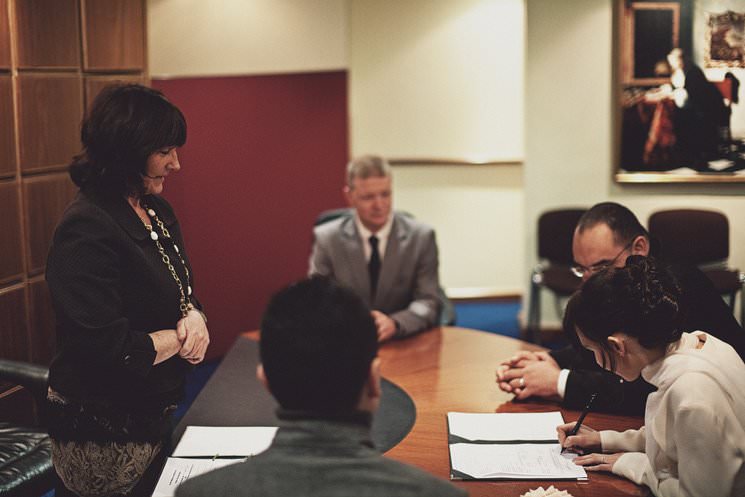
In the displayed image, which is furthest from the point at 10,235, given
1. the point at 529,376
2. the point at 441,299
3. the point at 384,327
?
the point at 529,376

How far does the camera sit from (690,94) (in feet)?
9.68

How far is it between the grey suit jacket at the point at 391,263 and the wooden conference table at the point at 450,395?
30 centimetres

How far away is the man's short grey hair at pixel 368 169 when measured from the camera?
3811 millimetres

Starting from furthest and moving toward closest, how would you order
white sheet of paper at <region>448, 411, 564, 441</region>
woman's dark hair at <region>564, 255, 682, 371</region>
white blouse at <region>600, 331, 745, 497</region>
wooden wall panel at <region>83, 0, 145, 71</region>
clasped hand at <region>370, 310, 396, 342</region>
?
wooden wall panel at <region>83, 0, 145, 71</region> < clasped hand at <region>370, 310, 396, 342</region> < white sheet of paper at <region>448, 411, 564, 441</region> < woman's dark hair at <region>564, 255, 682, 371</region> < white blouse at <region>600, 331, 745, 497</region>

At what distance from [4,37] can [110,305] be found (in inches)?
62.0

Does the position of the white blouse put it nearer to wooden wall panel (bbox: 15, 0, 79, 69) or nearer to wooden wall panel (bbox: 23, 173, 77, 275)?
wooden wall panel (bbox: 23, 173, 77, 275)

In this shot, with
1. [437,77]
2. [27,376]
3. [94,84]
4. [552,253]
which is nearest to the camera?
[27,376]

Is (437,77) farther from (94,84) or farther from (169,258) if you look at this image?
(169,258)

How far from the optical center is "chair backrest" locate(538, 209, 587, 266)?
18.4 ft

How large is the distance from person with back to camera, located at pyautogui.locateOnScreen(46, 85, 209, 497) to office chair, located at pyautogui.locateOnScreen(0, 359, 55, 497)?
1.56 feet

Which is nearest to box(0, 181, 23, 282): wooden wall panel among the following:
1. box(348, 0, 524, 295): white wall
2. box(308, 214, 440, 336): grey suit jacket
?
box(308, 214, 440, 336): grey suit jacket

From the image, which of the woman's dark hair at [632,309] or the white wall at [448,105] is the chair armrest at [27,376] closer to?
the woman's dark hair at [632,309]

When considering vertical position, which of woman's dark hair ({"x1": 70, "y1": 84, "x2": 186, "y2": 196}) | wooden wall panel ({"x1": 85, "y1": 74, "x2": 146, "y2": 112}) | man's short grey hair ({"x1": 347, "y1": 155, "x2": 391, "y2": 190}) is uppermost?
wooden wall panel ({"x1": 85, "y1": 74, "x2": 146, "y2": 112})

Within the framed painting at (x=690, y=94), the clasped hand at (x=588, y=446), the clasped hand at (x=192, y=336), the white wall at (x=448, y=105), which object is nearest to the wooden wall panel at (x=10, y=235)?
the clasped hand at (x=192, y=336)
